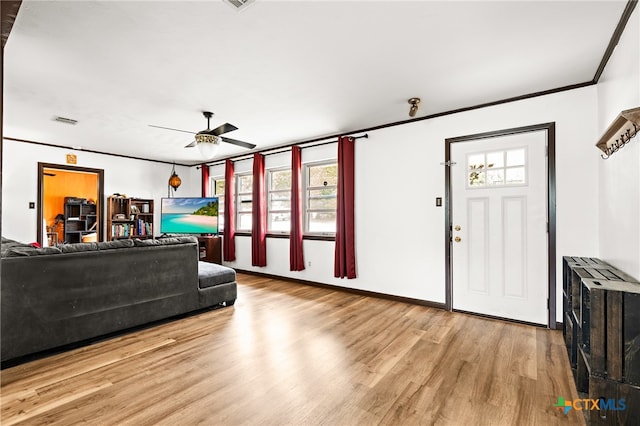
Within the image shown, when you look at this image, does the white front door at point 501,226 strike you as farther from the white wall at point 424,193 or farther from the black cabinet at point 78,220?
the black cabinet at point 78,220

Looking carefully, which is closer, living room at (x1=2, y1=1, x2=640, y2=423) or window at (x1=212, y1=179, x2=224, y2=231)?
living room at (x1=2, y1=1, x2=640, y2=423)

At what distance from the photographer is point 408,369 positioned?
238 cm

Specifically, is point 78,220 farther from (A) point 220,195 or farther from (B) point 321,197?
(B) point 321,197

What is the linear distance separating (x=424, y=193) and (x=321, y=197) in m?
1.83

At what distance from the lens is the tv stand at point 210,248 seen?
6281 mm

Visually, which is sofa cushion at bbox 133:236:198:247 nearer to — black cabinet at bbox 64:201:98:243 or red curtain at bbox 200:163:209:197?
red curtain at bbox 200:163:209:197

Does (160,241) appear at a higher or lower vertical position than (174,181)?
lower

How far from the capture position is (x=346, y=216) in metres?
4.69

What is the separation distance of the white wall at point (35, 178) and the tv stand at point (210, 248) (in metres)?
1.47

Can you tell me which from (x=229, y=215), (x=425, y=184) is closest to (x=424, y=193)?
(x=425, y=184)

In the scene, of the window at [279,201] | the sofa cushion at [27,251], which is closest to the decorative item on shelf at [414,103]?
the window at [279,201]

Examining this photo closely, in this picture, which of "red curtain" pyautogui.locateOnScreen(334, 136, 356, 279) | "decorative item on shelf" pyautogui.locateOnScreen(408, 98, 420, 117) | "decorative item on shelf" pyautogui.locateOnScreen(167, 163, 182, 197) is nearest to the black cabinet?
"decorative item on shelf" pyautogui.locateOnScreen(167, 163, 182, 197)

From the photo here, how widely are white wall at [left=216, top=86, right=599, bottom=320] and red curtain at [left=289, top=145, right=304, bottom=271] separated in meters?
0.15

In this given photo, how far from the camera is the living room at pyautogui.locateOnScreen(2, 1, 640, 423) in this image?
2.34 meters
